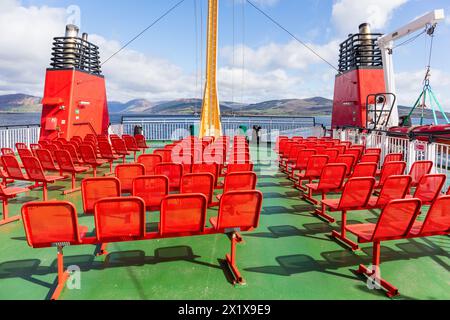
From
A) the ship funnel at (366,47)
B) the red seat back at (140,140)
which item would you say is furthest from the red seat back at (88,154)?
the ship funnel at (366,47)

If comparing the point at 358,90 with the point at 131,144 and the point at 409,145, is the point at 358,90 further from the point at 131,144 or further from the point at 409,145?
the point at 131,144

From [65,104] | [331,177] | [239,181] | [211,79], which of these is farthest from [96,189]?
[211,79]

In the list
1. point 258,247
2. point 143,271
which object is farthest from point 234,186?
point 143,271

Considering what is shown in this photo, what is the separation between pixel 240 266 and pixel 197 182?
47.3 inches

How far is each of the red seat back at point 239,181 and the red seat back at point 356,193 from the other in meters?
1.19

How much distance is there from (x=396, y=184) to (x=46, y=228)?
398 centimetres

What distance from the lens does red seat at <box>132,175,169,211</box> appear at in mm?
Answer: 3818

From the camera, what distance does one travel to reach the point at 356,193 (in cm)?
393

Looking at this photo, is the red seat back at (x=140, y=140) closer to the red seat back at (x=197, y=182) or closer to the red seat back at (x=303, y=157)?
the red seat back at (x=303, y=157)

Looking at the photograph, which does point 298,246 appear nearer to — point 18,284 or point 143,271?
point 143,271

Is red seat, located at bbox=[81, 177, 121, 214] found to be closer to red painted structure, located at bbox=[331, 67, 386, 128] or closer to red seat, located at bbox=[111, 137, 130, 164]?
red seat, located at bbox=[111, 137, 130, 164]

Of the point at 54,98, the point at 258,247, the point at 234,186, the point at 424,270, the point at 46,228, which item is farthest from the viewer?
the point at 54,98
